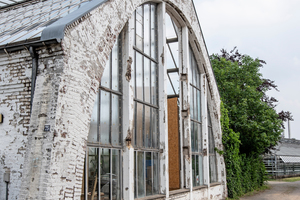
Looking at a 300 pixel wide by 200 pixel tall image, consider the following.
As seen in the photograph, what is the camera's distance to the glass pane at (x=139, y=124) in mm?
9406

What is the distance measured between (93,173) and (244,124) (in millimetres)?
12857

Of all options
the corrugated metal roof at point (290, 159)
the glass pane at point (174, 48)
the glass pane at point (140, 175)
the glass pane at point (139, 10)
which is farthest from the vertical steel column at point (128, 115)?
the corrugated metal roof at point (290, 159)

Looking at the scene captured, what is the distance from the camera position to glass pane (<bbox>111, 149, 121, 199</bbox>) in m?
8.02

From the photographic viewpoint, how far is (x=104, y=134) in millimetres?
7805

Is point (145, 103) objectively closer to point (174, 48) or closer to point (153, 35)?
point (153, 35)

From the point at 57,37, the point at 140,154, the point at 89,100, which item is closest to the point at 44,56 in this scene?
the point at 57,37

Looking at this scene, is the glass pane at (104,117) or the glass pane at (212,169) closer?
the glass pane at (104,117)

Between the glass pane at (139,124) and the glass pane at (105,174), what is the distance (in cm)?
164

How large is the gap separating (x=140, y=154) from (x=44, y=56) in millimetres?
4446

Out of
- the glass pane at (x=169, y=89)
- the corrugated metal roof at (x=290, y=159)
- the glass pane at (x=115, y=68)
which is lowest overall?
the corrugated metal roof at (x=290, y=159)

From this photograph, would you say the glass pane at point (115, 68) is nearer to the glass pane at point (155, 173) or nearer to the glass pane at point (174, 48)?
the glass pane at point (155, 173)

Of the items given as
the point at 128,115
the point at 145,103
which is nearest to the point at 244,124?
the point at 145,103

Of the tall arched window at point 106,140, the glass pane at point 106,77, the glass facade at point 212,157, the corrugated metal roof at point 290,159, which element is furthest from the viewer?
the corrugated metal roof at point 290,159

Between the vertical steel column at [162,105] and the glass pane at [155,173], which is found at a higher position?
the vertical steel column at [162,105]
